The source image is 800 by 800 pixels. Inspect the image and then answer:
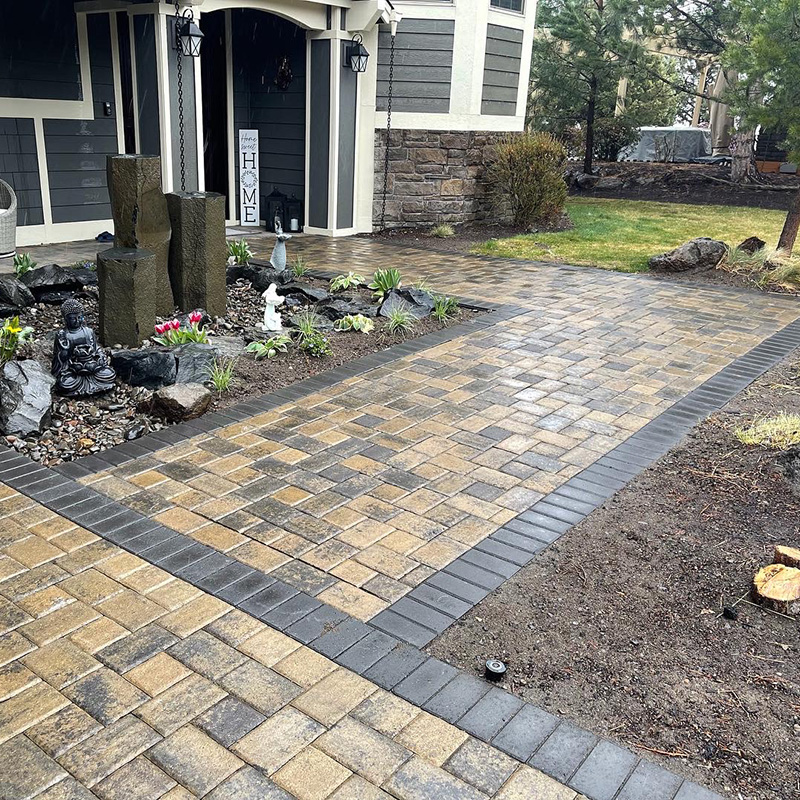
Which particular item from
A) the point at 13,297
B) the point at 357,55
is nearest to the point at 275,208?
the point at 357,55

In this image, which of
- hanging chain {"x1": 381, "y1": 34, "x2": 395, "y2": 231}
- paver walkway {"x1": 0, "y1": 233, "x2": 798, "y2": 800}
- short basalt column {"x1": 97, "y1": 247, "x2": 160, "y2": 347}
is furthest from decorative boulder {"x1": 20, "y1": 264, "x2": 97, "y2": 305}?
hanging chain {"x1": 381, "y1": 34, "x2": 395, "y2": 231}

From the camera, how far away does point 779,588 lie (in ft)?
10.3

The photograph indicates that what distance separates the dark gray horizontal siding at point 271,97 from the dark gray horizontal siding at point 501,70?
9.28 ft

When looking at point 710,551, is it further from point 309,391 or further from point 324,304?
point 324,304

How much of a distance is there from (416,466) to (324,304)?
10.5 ft

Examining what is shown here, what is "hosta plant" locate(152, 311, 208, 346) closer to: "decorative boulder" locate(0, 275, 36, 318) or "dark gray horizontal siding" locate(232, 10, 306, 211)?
"decorative boulder" locate(0, 275, 36, 318)

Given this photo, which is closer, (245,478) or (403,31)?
(245,478)

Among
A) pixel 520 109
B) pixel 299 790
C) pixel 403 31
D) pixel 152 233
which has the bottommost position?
pixel 299 790

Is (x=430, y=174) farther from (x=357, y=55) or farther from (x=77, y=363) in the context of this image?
(x=77, y=363)

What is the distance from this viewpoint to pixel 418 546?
3.51 m

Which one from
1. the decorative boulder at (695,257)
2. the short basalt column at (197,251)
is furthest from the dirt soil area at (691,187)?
the short basalt column at (197,251)

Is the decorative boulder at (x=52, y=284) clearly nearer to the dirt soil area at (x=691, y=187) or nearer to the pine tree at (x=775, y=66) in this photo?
the pine tree at (x=775, y=66)

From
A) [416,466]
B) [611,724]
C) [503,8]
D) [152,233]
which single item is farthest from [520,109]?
[611,724]

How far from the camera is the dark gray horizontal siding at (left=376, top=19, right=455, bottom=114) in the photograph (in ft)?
37.9
